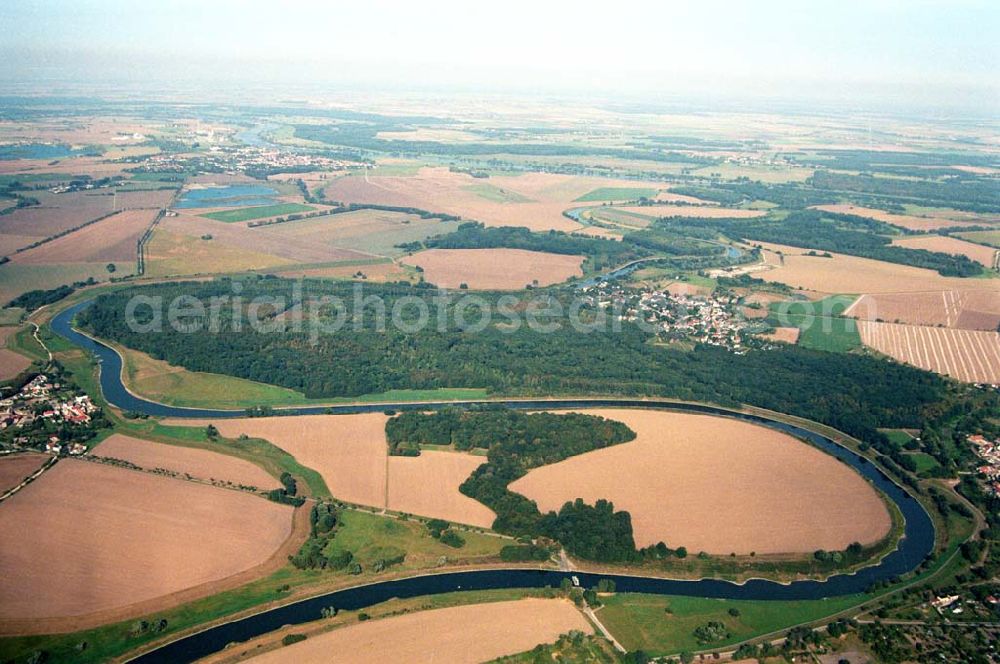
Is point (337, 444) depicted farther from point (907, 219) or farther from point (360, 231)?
point (907, 219)

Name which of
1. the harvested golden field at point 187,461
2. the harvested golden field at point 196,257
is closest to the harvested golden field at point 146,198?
the harvested golden field at point 196,257

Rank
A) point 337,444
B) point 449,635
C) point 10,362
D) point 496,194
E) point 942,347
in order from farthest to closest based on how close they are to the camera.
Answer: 1. point 496,194
2. point 942,347
3. point 10,362
4. point 337,444
5. point 449,635

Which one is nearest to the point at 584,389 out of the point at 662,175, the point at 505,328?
the point at 505,328

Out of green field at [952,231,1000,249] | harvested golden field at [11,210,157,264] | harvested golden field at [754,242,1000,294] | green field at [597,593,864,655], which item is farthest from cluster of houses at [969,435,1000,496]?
harvested golden field at [11,210,157,264]

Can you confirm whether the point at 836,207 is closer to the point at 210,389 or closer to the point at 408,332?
the point at 408,332

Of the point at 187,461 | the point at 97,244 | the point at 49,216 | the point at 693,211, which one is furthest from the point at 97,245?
the point at 693,211

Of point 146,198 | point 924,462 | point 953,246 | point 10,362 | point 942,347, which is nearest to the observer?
point 924,462
